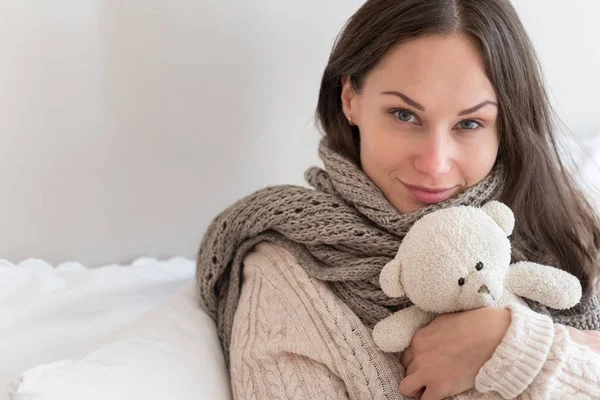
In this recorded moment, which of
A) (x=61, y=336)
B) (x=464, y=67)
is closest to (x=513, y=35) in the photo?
(x=464, y=67)

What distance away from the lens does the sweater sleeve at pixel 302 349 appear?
907mm

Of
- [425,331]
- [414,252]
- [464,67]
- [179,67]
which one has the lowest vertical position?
[425,331]

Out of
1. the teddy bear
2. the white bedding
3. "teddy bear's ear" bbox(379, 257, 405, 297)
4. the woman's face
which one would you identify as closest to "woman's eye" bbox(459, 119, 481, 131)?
the woman's face

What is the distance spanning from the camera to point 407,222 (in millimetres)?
973

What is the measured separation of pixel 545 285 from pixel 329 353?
1.05ft

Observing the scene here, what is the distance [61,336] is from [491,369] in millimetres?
667

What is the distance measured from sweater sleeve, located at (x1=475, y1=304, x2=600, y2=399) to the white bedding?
567 millimetres

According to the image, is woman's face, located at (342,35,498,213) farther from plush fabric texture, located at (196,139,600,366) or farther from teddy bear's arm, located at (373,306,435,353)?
teddy bear's arm, located at (373,306,435,353)

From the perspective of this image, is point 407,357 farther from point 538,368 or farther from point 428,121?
point 428,121

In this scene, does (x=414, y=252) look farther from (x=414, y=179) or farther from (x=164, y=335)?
(x=164, y=335)

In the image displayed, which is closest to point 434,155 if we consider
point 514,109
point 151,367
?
point 514,109

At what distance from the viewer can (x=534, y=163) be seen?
1.04m

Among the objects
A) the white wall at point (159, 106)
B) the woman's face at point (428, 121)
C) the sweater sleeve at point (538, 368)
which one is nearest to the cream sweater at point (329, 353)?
the sweater sleeve at point (538, 368)

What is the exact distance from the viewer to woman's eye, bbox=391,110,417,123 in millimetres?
982
